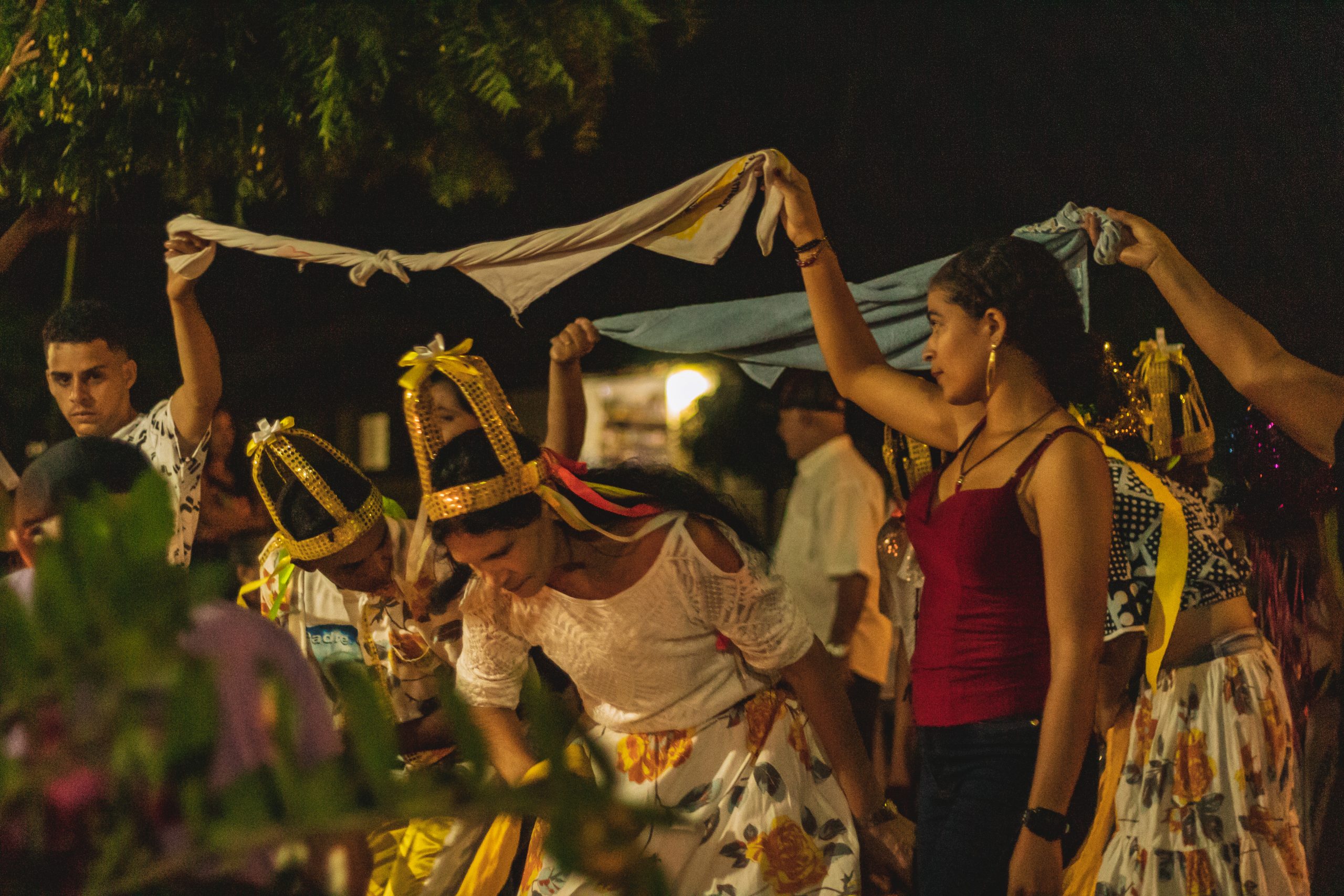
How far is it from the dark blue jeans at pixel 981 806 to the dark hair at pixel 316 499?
1687 millimetres

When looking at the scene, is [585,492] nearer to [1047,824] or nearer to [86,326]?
[1047,824]

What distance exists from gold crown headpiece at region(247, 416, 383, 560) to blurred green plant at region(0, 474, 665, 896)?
7.32 feet

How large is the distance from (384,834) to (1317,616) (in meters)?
2.91

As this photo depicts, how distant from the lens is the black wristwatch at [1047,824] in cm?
197

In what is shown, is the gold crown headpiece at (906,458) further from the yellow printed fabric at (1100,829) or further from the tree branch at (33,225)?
the tree branch at (33,225)

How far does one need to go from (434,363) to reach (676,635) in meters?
0.85

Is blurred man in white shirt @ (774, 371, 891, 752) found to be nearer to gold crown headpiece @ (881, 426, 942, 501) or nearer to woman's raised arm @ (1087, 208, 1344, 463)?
gold crown headpiece @ (881, 426, 942, 501)

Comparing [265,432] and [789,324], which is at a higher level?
[789,324]

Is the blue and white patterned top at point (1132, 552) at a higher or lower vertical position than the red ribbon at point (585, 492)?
lower

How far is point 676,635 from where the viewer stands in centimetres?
249

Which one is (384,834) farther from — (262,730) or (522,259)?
(262,730)

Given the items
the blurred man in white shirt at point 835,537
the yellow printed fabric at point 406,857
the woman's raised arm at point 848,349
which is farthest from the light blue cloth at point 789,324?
the yellow printed fabric at point 406,857

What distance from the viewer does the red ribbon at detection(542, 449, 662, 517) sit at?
8.21 ft

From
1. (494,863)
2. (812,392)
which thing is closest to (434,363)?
(494,863)
